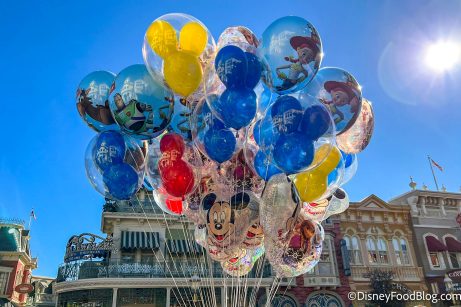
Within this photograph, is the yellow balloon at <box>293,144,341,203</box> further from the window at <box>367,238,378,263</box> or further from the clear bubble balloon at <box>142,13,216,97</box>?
A: the window at <box>367,238,378,263</box>

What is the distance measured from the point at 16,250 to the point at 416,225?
26.4m

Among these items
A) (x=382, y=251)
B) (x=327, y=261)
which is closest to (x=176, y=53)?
(x=327, y=261)

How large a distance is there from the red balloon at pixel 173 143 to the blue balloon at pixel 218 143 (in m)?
0.72

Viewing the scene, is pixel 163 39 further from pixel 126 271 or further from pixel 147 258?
pixel 147 258

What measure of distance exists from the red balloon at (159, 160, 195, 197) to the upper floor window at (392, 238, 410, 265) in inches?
770

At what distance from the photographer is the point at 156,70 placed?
5316 mm

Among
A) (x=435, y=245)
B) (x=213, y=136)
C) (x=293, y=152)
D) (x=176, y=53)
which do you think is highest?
(x=435, y=245)

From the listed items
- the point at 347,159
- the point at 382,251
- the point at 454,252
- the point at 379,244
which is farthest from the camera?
the point at 454,252

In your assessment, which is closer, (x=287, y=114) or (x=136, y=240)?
(x=287, y=114)

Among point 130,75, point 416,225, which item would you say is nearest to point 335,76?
point 130,75

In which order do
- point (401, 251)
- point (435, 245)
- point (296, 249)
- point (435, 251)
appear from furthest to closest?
1. point (435, 251)
2. point (435, 245)
3. point (401, 251)
4. point (296, 249)

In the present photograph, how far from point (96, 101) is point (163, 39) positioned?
1442 mm

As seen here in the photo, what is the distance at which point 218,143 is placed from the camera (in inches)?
205

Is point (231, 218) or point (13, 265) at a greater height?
point (13, 265)
